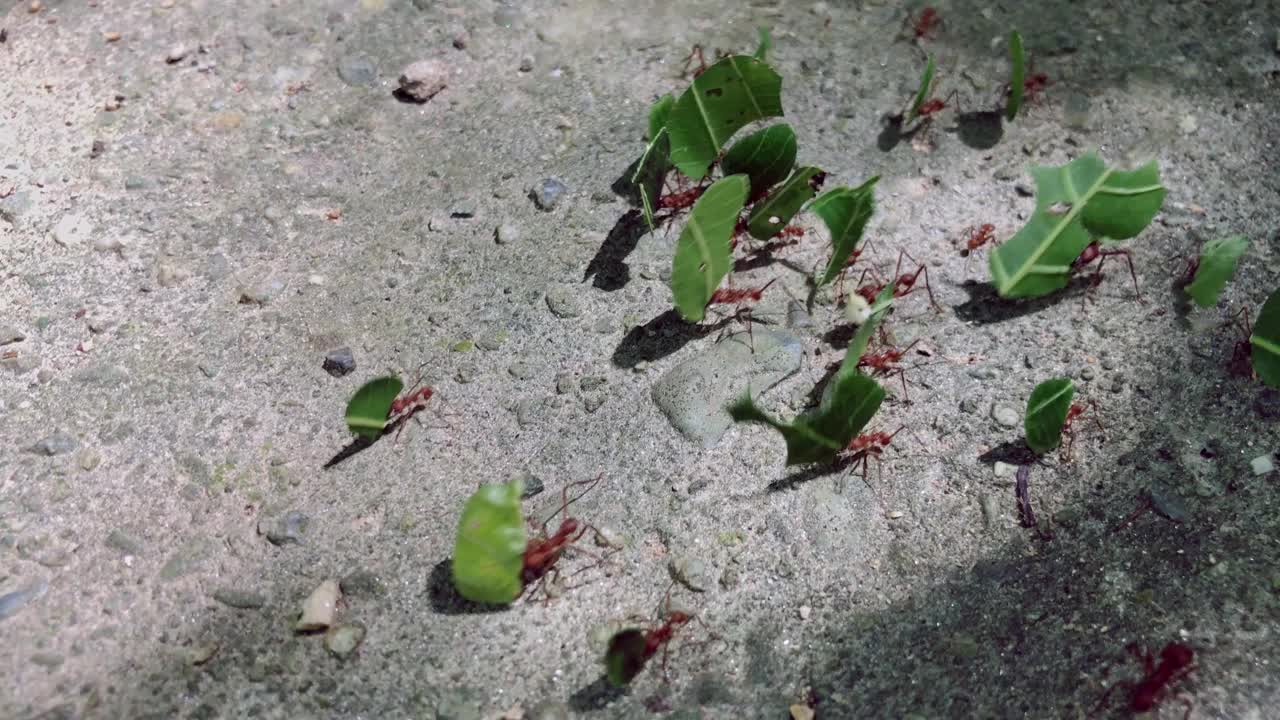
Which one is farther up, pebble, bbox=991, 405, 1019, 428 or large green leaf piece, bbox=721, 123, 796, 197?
large green leaf piece, bbox=721, 123, 796, 197

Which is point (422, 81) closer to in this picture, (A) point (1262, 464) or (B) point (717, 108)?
(B) point (717, 108)

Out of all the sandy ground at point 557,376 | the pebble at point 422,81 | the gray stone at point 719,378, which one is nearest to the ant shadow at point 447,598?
the sandy ground at point 557,376

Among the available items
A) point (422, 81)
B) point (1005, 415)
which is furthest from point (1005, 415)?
point (422, 81)

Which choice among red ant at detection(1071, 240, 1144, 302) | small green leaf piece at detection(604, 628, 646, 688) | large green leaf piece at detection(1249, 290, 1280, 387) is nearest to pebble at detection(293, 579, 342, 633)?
small green leaf piece at detection(604, 628, 646, 688)

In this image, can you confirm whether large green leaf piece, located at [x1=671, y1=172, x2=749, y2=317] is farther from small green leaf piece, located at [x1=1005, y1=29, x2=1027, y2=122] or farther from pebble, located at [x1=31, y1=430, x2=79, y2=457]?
pebble, located at [x1=31, y1=430, x2=79, y2=457]

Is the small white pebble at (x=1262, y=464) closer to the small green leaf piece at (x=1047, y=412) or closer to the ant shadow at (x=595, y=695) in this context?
the small green leaf piece at (x=1047, y=412)

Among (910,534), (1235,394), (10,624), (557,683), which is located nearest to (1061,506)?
(910,534)
